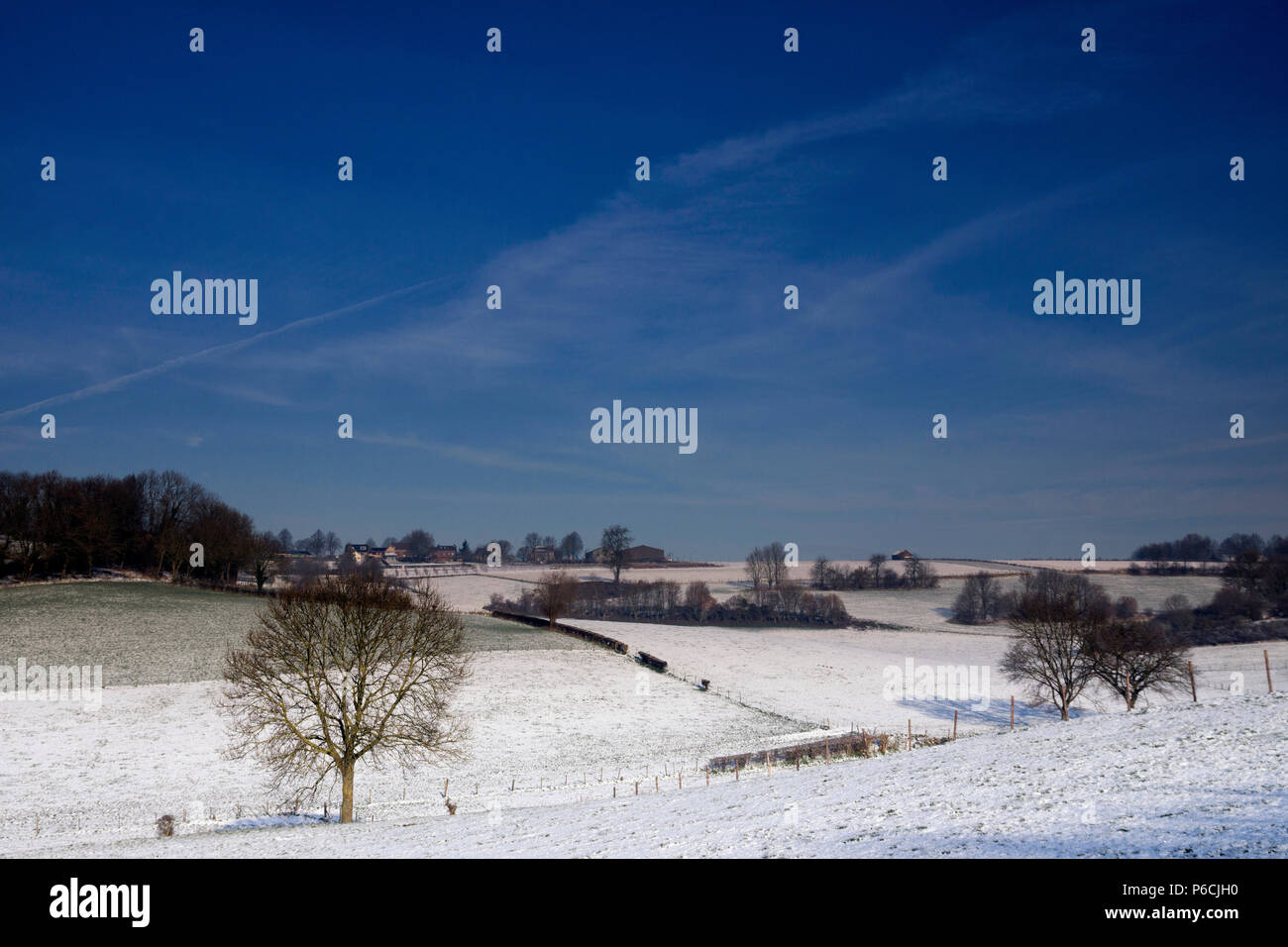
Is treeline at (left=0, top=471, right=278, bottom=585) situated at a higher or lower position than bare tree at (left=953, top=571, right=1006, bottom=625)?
higher

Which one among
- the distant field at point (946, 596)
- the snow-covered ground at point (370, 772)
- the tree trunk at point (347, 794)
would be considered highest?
the tree trunk at point (347, 794)

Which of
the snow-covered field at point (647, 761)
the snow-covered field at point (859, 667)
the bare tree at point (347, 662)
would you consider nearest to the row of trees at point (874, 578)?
the snow-covered field at point (859, 667)

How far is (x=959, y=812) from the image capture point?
15.9 meters

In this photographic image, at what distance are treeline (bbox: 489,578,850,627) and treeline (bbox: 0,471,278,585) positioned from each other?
39.8 meters

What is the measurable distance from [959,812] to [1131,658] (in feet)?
153

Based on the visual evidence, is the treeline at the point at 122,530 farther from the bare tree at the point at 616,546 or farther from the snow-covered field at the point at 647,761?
the bare tree at the point at 616,546

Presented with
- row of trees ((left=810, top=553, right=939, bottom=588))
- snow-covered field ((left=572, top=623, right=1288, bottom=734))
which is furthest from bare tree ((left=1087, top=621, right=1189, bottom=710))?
row of trees ((left=810, top=553, right=939, bottom=588))

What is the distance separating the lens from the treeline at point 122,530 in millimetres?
94250

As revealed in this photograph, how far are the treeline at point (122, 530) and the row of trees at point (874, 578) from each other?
119 m

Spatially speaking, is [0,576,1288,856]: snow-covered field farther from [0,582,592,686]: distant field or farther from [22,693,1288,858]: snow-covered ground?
[0,582,592,686]: distant field

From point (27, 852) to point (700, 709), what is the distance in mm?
42361

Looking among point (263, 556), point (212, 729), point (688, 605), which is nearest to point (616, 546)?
point (688, 605)

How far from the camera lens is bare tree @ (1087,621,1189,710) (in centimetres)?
5207

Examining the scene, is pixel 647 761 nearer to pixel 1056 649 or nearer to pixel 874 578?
pixel 1056 649
